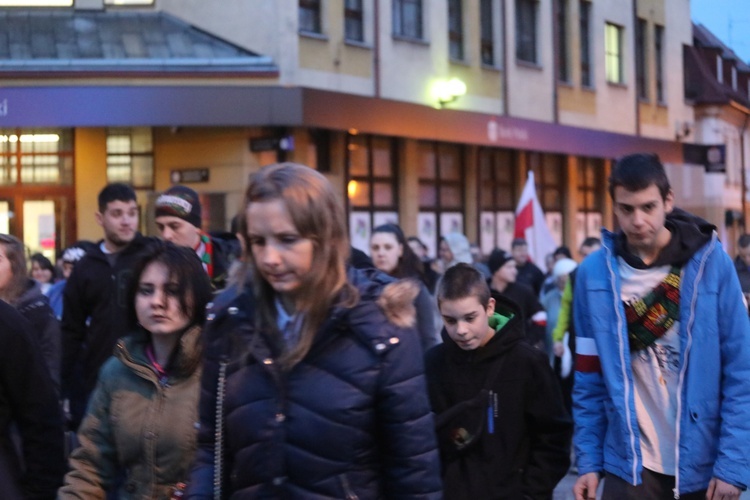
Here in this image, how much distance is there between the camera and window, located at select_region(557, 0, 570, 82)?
101 feet

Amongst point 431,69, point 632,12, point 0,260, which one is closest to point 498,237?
point 431,69

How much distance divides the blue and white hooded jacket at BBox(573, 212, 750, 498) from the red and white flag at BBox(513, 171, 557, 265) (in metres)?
13.6

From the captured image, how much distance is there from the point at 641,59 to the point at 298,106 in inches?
681

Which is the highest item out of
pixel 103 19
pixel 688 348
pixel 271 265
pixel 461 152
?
pixel 103 19

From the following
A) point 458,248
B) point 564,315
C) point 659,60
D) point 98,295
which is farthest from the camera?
point 659,60

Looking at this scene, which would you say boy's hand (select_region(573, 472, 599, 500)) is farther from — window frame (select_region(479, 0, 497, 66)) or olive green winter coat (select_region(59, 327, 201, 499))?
window frame (select_region(479, 0, 497, 66))

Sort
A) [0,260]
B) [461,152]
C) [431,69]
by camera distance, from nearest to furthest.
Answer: [0,260]
[431,69]
[461,152]

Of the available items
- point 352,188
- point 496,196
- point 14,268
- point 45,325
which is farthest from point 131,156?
point 14,268

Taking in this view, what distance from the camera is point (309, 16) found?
73.1 ft

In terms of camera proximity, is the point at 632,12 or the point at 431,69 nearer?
the point at 431,69

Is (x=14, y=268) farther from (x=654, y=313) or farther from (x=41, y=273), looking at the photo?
(x=41, y=273)

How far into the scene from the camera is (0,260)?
6.67 metres

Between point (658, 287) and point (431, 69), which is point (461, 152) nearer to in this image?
point (431, 69)

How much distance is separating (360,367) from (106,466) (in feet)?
5.39
